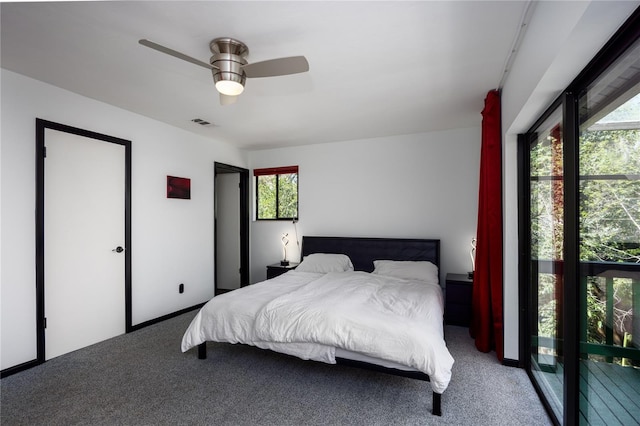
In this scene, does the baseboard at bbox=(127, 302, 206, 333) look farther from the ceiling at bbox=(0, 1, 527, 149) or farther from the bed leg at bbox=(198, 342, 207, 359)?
the ceiling at bbox=(0, 1, 527, 149)

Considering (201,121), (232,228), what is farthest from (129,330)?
(201,121)

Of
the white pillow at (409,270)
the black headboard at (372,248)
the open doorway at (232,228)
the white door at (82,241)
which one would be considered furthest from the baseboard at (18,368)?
the white pillow at (409,270)

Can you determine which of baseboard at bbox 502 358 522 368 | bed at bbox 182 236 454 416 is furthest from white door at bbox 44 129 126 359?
baseboard at bbox 502 358 522 368

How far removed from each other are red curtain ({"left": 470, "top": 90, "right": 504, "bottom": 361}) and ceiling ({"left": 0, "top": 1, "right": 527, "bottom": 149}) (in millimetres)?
420

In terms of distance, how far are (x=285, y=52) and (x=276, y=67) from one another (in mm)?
330

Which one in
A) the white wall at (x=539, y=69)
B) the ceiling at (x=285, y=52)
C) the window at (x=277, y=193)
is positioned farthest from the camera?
the window at (x=277, y=193)

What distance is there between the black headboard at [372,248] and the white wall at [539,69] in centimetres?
142

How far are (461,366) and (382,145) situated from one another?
303 centimetres

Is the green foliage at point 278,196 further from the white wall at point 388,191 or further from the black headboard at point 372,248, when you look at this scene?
the black headboard at point 372,248

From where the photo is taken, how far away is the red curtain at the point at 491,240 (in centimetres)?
279

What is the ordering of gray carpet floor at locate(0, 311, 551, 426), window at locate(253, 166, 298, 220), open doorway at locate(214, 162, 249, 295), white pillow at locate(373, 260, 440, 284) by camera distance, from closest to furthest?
1. gray carpet floor at locate(0, 311, 551, 426)
2. white pillow at locate(373, 260, 440, 284)
3. window at locate(253, 166, 298, 220)
4. open doorway at locate(214, 162, 249, 295)

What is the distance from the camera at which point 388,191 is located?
4512 mm

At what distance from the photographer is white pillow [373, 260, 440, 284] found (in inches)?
145

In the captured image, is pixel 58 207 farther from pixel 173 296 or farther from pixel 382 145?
pixel 382 145
